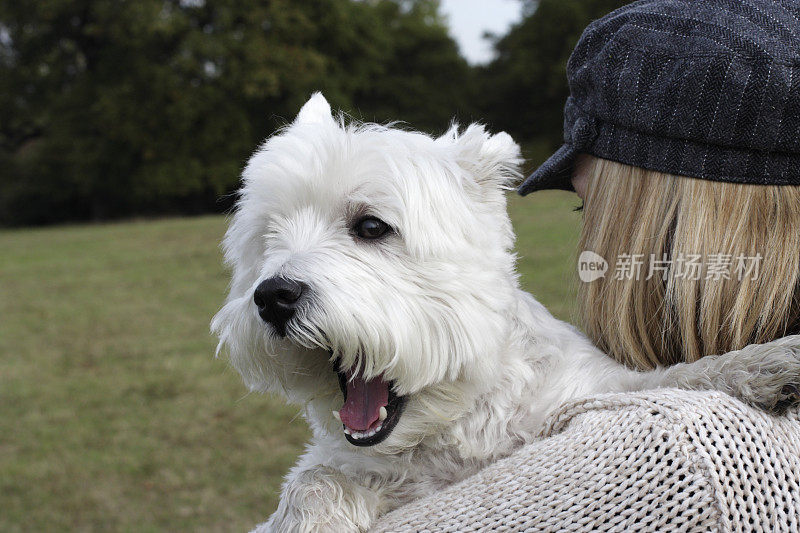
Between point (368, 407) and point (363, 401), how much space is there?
3cm

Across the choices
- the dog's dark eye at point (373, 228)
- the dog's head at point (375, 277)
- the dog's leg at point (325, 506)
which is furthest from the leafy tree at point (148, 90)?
the dog's leg at point (325, 506)

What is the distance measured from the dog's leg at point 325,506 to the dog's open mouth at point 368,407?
16 cm

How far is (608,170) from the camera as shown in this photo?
93.4 inches

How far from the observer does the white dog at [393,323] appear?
2311 millimetres

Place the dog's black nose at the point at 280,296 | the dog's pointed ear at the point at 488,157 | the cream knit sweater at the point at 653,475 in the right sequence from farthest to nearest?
1. the dog's pointed ear at the point at 488,157
2. the dog's black nose at the point at 280,296
3. the cream knit sweater at the point at 653,475

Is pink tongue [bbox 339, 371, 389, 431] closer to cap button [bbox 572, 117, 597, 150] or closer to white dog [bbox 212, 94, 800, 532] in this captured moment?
white dog [bbox 212, 94, 800, 532]

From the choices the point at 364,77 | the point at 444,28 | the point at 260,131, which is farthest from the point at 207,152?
the point at 444,28

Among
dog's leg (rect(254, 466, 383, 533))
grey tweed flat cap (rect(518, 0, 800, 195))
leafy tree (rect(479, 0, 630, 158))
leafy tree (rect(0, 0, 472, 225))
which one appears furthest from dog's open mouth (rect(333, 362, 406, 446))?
leafy tree (rect(479, 0, 630, 158))

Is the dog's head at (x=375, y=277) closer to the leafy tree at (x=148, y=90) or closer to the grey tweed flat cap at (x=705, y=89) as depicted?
the grey tweed flat cap at (x=705, y=89)

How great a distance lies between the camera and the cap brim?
2.51 meters

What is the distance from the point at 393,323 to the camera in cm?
231

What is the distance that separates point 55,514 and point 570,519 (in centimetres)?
577

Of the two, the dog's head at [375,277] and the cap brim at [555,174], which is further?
the cap brim at [555,174]

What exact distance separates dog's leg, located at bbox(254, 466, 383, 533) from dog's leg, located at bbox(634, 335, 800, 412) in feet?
3.07
